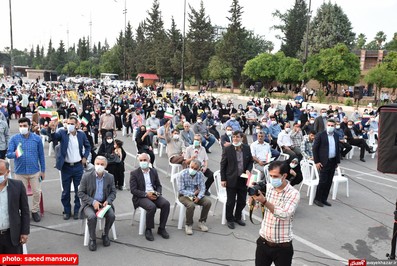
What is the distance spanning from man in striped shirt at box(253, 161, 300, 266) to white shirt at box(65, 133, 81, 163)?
13.5 ft

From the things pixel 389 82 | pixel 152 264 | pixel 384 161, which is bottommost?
pixel 152 264

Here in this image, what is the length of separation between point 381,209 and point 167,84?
56949 millimetres

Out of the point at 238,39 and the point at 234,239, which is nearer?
the point at 234,239

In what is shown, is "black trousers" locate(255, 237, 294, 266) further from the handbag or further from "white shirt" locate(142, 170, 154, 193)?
the handbag

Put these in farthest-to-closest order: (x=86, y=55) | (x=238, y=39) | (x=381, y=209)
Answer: (x=86, y=55) < (x=238, y=39) < (x=381, y=209)

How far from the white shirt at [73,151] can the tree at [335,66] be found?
27.5 m

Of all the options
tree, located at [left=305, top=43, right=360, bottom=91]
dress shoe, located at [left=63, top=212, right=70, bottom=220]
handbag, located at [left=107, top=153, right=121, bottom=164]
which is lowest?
dress shoe, located at [left=63, top=212, right=70, bottom=220]

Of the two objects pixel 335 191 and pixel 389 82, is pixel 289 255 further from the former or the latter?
pixel 389 82

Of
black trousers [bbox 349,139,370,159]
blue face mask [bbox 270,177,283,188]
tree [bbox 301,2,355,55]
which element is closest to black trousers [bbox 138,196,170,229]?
blue face mask [bbox 270,177,283,188]

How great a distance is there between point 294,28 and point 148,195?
5534 centimetres

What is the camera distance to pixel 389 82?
2812 cm

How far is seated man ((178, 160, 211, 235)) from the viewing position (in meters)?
6.20

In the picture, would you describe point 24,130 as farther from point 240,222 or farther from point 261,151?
point 261,151

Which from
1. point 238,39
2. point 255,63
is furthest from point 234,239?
point 238,39
